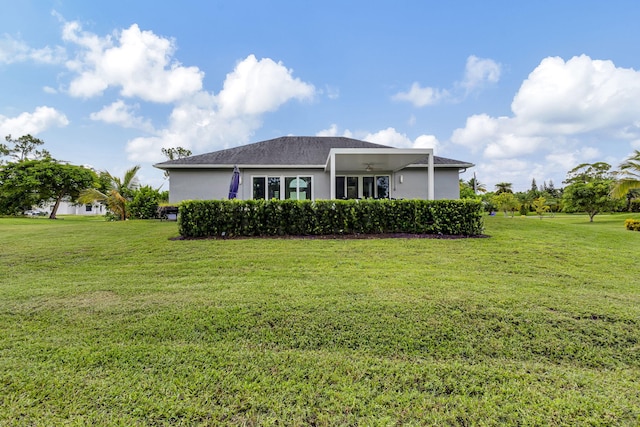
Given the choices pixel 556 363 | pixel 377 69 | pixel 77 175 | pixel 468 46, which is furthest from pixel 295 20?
pixel 77 175

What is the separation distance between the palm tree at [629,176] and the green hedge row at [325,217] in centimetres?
1425

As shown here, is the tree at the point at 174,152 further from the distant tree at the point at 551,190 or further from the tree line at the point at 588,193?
the distant tree at the point at 551,190

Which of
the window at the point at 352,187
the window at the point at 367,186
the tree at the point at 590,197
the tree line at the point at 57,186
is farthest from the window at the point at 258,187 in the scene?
the tree at the point at 590,197

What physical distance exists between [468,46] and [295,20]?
8.16m

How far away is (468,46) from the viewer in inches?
528

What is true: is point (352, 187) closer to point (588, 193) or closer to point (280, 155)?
point (280, 155)

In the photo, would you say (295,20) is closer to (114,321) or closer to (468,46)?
(468,46)

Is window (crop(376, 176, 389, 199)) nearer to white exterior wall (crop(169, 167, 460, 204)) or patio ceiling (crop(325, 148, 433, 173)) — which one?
white exterior wall (crop(169, 167, 460, 204))

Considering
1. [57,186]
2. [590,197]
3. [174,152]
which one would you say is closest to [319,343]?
[57,186]

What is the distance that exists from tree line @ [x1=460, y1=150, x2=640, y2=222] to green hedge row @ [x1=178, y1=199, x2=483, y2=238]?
390 inches

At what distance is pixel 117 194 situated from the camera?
17.3 m

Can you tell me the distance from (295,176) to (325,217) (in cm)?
708

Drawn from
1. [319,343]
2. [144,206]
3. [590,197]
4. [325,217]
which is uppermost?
[590,197]

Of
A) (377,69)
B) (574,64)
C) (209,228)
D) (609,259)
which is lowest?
(609,259)
